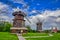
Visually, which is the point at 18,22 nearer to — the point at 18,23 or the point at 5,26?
the point at 18,23

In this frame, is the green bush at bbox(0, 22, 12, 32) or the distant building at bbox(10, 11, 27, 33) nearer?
the distant building at bbox(10, 11, 27, 33)

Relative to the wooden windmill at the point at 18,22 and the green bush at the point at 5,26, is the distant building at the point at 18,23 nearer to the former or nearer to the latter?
the wooden windmill at the point at 18,22

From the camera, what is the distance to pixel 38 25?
156 ft

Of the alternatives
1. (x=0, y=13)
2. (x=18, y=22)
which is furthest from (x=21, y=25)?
(x=0, y=13)

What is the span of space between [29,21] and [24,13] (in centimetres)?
413

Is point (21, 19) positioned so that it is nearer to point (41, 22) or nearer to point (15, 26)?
point (15, 26)

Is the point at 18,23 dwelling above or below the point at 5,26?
above

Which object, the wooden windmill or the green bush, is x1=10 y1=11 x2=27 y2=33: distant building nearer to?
the wooden windmill

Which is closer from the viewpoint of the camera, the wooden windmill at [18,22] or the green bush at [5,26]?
the wooden windmill at [18,22]

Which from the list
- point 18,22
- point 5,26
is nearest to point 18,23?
point 18,22

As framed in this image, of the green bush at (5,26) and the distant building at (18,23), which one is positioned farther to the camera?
the green bush at (5,26)

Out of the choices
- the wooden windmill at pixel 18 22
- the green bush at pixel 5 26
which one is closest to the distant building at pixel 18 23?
the wooden windmill at pixel 18 22

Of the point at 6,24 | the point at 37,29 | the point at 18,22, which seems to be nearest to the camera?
the point at 18,22

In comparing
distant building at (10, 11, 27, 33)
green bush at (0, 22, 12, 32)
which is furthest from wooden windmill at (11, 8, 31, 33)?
green bush at (0, 22, 12, 32)
